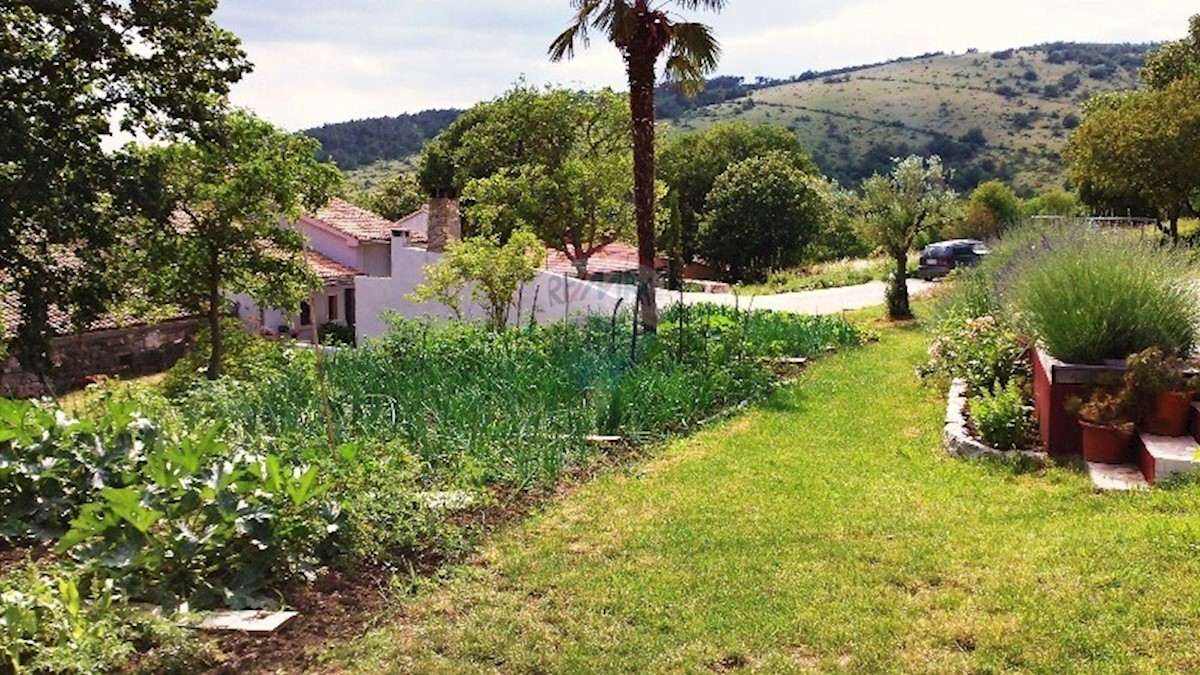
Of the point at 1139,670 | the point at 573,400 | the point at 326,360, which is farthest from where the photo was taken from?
the point at 326,360

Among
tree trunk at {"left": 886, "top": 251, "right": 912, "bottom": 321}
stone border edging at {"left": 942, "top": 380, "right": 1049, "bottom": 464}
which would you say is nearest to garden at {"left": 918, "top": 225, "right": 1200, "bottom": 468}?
stone border edging at {"left": 942, "top": 380, "right": 1049, "bottom": 464}

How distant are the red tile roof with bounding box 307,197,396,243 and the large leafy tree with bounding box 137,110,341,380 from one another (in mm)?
17676

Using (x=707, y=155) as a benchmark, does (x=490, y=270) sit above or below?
below

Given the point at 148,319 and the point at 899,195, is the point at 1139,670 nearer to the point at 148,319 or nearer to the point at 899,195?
the point at 899,195

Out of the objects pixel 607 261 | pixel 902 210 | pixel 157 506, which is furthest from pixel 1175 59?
pixel 157 506

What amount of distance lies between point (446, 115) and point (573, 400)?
82596 millimetres

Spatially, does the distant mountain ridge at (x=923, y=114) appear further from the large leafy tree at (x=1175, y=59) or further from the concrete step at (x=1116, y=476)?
the concrete step at (x=1116, y=476)

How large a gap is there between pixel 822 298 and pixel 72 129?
1862cm

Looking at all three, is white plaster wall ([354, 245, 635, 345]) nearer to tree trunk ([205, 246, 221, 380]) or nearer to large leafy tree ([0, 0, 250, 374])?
tree trunk ([205, 246, 221, 380])

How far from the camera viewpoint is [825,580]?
4.57 m

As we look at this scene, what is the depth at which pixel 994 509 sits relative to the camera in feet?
18.2

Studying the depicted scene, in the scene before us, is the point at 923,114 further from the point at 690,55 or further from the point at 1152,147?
the point at 690,55

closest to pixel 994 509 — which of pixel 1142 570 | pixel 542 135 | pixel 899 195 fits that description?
pixel 1142 570

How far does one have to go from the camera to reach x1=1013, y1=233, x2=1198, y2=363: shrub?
664 cm
